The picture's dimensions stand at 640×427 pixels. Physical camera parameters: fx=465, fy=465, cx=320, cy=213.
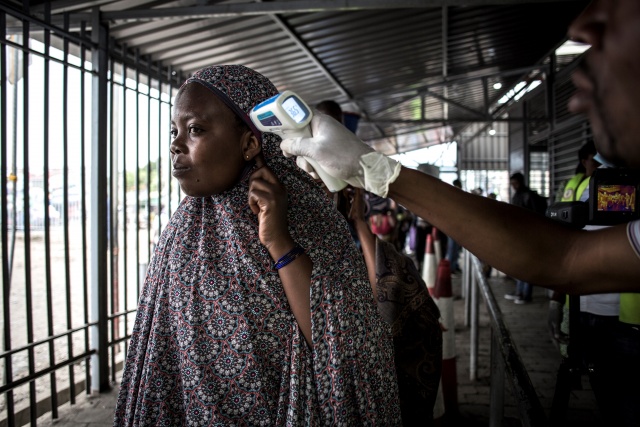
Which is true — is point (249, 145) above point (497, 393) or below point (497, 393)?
above

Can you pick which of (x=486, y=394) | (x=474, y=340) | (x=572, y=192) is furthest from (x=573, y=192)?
(x=486, y=394)

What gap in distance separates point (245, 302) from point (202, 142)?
1.60 feet

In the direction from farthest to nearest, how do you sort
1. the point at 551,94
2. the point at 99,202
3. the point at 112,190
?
the point at 551,94 → the point at 112,190 → the point at 99,202

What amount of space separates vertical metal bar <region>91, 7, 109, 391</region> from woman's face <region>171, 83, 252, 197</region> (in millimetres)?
2416

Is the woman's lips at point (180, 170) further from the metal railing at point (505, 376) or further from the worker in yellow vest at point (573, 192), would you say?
the worker in yellow vest at point (573, 192)

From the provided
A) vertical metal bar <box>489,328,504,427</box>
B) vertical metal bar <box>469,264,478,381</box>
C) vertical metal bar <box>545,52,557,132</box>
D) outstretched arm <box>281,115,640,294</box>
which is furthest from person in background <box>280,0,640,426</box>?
vertical metal bar <box>545,52,557,132</box>

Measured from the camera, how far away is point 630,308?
224cm

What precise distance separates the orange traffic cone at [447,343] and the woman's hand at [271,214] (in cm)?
227

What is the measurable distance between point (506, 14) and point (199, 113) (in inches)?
237

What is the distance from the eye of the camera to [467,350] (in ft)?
16.0

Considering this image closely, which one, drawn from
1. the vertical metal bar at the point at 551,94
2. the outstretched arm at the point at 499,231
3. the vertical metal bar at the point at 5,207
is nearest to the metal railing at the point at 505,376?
the outstretched arm at the point at 499,231

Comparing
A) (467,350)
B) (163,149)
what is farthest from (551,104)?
(163,149)

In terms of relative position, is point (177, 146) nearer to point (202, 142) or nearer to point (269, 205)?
point (202, 142)

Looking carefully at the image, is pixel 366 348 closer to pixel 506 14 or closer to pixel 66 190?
pixel 66 190
